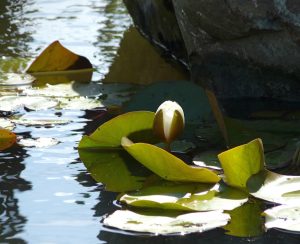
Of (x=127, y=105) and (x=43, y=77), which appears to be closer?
(x=127, y=105)

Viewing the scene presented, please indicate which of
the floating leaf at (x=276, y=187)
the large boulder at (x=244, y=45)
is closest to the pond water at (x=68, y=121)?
the floating leaf at (x=276, y=187)

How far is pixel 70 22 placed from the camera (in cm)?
285

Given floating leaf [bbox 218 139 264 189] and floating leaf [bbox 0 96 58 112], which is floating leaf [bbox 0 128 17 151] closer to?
floating leaf [bbox 0 96 58 112]

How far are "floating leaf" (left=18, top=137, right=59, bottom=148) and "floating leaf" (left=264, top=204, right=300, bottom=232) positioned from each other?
563mm

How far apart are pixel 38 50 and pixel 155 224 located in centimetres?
134

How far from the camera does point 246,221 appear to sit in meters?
1.35

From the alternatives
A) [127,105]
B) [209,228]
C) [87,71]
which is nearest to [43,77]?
[87,71]

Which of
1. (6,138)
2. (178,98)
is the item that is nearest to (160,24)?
(178,98)

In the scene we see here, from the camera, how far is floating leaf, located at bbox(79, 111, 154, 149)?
1.66 m

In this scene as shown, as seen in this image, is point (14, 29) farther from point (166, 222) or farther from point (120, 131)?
point (166, 222)

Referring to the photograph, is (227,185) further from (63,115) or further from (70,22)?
(70,22)

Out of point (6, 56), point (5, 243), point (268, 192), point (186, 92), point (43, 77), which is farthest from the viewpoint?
point (6, 56)

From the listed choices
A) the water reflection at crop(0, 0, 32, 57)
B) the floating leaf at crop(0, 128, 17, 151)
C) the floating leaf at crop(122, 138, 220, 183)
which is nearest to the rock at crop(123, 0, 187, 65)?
the water reflection at crop(0, 0, 32, 57)

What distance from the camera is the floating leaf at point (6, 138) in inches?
67.5
